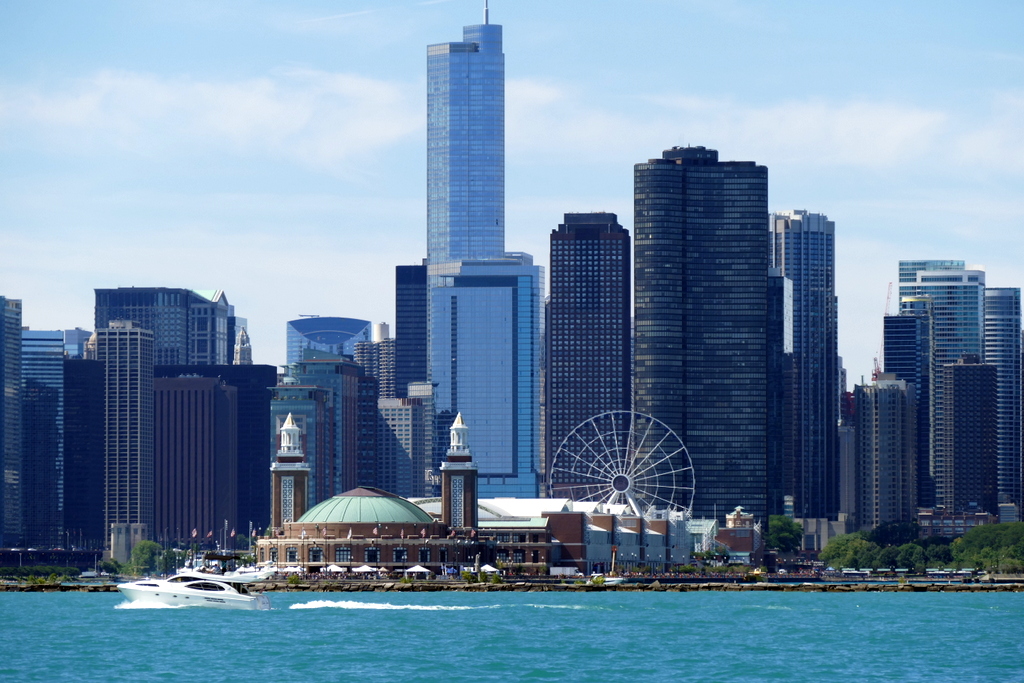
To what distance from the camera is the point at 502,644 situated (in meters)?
139

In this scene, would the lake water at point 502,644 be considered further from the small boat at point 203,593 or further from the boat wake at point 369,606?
the small boat at point 203,593

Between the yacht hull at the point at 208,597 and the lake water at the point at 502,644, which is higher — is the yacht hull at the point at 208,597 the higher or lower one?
the higher one

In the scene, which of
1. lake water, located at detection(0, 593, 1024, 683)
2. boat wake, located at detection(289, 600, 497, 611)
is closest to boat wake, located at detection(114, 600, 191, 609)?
lake water, located at detection(0, 593, 1024, 683)

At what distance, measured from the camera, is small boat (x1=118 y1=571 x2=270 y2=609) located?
172 meters

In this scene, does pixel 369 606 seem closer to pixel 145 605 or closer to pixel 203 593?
pixel 145 605

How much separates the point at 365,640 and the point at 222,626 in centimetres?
1692

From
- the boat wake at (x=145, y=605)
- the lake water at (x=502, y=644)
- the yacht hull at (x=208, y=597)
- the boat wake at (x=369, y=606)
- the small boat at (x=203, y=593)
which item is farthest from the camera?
the boat wake at (x=369, y=606)

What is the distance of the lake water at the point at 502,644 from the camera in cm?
12075

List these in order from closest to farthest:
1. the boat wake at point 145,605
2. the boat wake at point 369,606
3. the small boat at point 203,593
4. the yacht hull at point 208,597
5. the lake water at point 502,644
→ the lake water at point 502,644
the yacht hull at point 208,597
the small boat at point 203,593
the boat wake at point 145,605
the boat wake at point 369,606

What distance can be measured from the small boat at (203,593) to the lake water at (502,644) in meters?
0.99

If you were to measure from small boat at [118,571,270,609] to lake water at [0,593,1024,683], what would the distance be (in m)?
0.99

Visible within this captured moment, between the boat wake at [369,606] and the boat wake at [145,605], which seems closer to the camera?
the boat wake at [145,605]

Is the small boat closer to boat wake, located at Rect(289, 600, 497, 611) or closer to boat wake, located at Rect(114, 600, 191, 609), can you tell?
boat wake, located at Rect(114, 600, 191, 609)

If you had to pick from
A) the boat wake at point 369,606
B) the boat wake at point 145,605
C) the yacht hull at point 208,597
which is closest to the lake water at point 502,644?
the boat wake at point 369,606
